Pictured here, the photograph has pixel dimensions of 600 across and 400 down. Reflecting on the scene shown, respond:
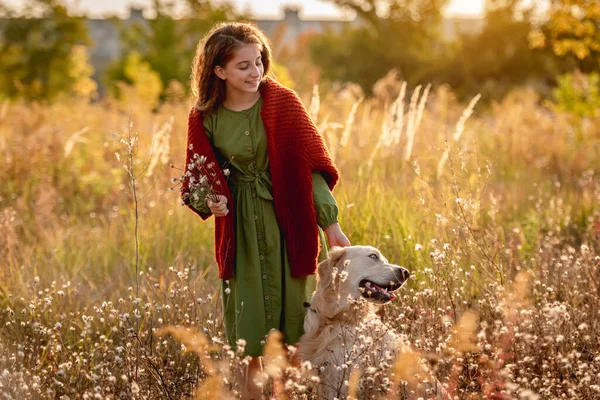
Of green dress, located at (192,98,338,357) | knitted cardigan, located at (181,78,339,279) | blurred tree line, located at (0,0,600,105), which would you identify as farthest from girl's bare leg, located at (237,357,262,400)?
blurred tree line, located at (0,0,600,105)

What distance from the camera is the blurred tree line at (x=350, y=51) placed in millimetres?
25016

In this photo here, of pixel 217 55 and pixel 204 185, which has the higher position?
pixel 217 55

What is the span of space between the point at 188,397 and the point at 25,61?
23.9m

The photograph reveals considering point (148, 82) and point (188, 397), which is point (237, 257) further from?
point (148, 82)

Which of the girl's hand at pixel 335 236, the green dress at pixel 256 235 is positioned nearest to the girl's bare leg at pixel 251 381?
the green dress at pixel 256 235

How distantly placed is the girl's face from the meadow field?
65cm

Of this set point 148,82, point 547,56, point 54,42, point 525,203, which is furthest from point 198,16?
point 525,203

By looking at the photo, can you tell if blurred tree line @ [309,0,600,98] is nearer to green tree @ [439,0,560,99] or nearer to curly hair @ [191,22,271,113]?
green tree @ [439,0,560,99]

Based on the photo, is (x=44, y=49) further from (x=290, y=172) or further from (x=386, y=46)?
(x=290, y=172)

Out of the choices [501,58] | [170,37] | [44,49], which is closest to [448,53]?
[501,58]

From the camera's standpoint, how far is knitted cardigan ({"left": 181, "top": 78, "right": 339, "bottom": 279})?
12.7ft

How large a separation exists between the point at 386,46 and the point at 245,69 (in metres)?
26.4

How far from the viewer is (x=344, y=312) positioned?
3725 mm

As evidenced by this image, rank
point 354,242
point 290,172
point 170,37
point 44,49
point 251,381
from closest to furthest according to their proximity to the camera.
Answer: point 290,172
point 251,381
point 354,242
point 44,49
point 170,37
